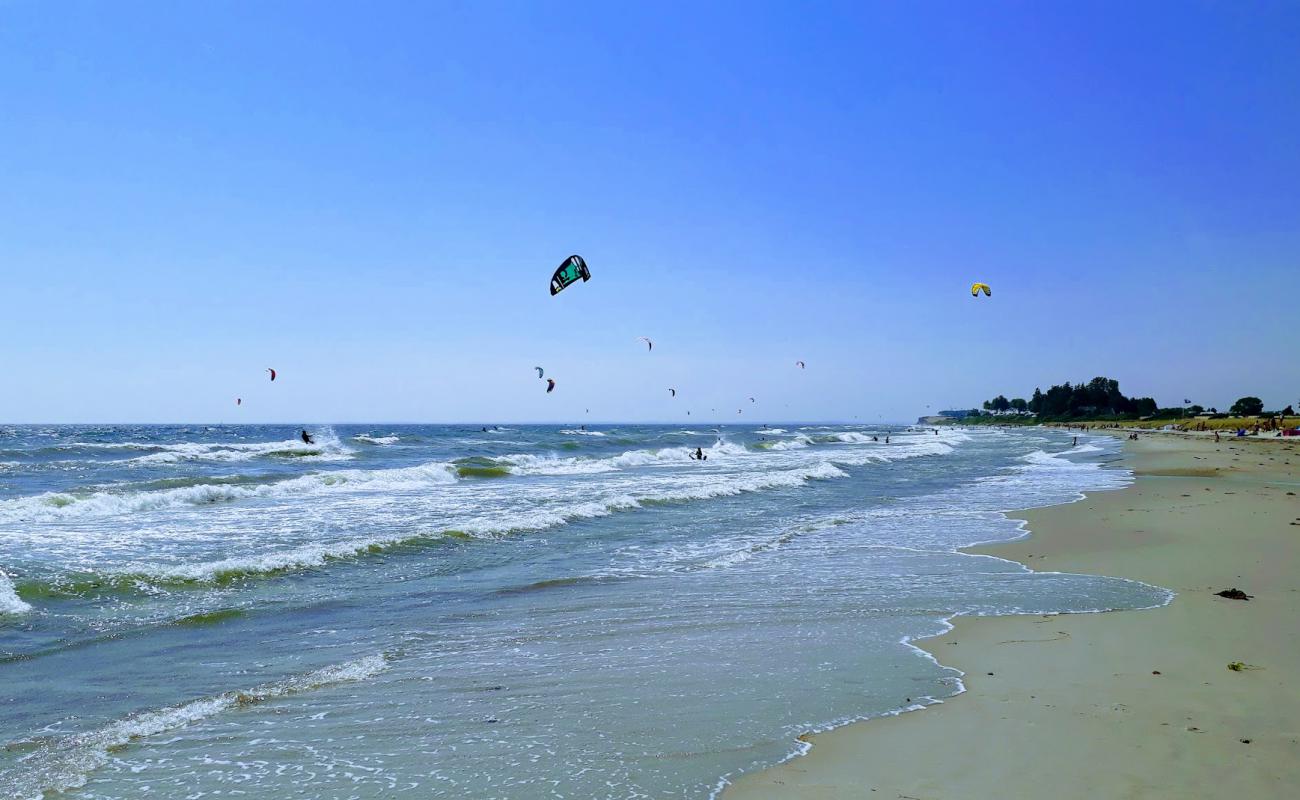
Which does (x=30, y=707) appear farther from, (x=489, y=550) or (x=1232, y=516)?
(x=1232, y=516)

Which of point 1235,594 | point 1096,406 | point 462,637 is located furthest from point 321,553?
point 1096,406

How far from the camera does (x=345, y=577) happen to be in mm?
11102

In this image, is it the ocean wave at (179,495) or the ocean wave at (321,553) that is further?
the ocean wave at (179,495)

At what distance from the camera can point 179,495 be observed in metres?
21.0

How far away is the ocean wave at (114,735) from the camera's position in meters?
4.59

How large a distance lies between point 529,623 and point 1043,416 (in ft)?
625

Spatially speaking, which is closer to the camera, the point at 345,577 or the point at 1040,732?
the point at 1040,732

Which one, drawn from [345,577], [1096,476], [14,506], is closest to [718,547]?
[345,577]

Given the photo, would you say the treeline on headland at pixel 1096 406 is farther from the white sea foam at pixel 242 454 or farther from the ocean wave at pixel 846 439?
the white sea foam at pixel 242 454

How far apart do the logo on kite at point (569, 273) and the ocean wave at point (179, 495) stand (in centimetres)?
1101

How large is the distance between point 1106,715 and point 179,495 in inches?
851

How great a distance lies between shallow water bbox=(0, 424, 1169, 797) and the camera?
4859mm

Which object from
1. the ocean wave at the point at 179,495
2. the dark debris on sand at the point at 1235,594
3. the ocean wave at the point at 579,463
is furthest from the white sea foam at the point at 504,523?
the dark debris on sand at the point at 1235,594

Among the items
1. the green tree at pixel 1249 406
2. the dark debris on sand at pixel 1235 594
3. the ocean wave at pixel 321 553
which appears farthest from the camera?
the green tree at pixel 1249 406
